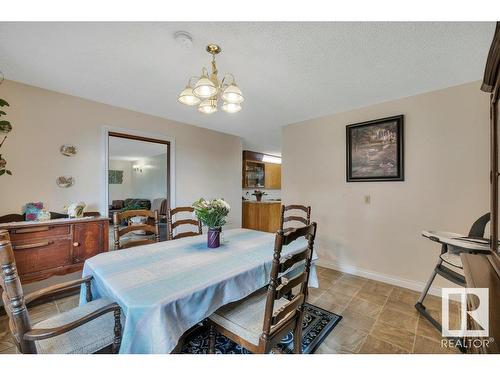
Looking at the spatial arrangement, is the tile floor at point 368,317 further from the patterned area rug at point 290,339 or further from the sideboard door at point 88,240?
the sideboard door at point 88,240

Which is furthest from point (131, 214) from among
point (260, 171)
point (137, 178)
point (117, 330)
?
point (260, 171)

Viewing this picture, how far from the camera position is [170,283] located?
3.69ft

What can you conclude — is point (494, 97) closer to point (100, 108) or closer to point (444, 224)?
point (444, 224)

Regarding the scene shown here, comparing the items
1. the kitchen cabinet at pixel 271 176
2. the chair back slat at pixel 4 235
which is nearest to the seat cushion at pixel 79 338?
the chair back slat at pixel 4 235

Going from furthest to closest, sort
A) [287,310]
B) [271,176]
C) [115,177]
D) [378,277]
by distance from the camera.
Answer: [271,176] < [115,177] < [378,277] < [287,310]

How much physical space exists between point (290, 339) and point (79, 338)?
1.37 metres

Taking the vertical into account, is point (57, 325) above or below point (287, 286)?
below

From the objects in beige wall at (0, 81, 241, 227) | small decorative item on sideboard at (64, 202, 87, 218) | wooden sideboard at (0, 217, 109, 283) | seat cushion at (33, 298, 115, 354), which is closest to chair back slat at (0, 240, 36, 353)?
seat cushion at (33, 298, 115, 354)

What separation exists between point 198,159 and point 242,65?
231 centimetres

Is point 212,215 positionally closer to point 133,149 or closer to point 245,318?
point 245,318

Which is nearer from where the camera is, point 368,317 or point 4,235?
point 4,235

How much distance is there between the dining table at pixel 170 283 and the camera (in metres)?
0.92

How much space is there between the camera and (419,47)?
168cm
